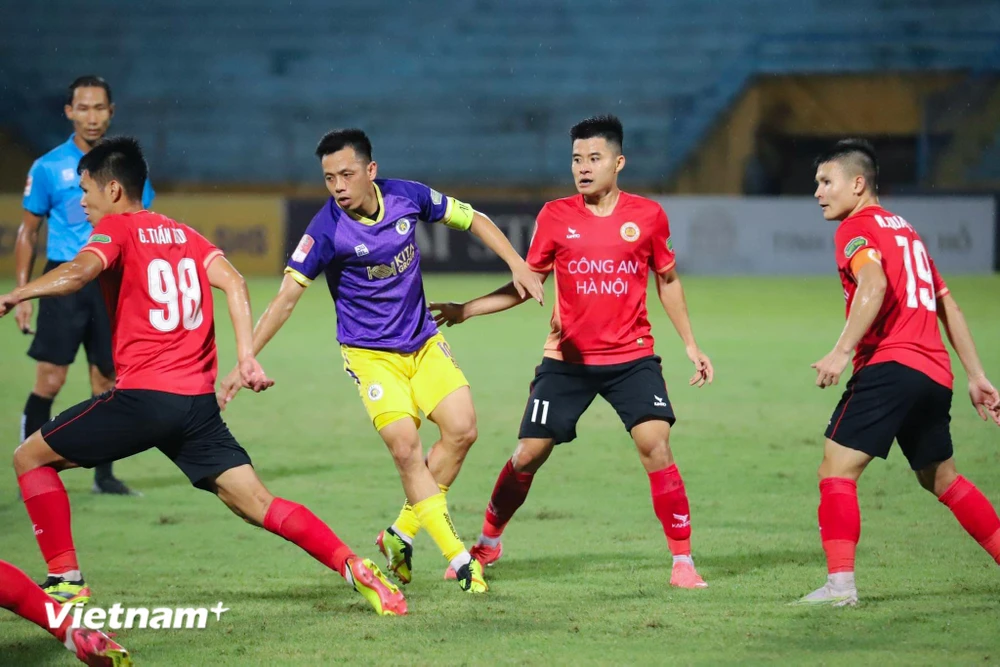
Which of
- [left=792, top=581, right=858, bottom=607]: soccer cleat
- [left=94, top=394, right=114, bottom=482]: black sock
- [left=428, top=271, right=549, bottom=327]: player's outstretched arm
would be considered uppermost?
[left=428, top=271, right=549, bottom=327]: player's outstretched arm

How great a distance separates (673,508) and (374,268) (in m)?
1.67

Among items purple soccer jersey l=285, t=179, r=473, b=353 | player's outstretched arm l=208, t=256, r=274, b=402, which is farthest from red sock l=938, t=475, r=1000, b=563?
player's outstretched arm l=208, t=256, r=274, b=402

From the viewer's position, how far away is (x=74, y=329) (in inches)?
307

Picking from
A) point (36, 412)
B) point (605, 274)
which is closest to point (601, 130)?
point (605, 274)

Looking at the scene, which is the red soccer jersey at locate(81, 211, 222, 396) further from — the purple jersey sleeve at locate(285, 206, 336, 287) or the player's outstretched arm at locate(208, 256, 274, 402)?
the purple jersey sleeve at locate(285, 206, 336, 287)

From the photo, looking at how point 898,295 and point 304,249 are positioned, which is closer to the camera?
point 898,295

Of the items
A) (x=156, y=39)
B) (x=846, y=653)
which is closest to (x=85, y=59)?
(x=156, y=39)

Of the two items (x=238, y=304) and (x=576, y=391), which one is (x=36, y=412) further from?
(x=576, y=391)

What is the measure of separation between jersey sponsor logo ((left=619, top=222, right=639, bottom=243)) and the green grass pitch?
1482 millimetres

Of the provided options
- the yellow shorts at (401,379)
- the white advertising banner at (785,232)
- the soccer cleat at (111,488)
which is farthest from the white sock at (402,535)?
the white advertising banner at (785,232)

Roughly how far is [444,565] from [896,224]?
8.36 ft

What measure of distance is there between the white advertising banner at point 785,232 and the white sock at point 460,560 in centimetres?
1882

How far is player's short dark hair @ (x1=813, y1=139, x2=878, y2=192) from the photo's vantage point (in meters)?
5.36

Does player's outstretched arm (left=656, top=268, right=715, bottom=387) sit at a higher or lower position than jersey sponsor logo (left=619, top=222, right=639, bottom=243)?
lower
